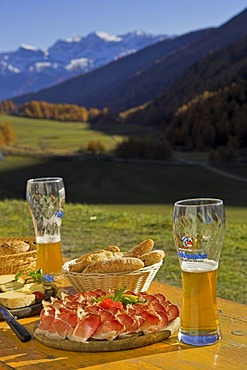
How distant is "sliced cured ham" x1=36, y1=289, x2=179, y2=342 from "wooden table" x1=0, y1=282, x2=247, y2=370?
50 millimetres

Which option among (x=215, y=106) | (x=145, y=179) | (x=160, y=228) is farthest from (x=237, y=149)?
(x=160, y=228)

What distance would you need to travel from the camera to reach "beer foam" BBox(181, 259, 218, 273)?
208 centimetres

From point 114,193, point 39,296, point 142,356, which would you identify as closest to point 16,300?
point 39,296

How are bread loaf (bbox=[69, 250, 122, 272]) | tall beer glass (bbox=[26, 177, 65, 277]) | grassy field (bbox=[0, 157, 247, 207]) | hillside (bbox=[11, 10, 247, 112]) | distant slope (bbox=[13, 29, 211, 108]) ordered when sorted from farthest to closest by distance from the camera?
distant slope (bbox=[13, 29, 211, 108])
hillside (bbox=[11, 10, 247, 112])
grassy field (bbox=[0, 157, 247, 207])
tall beer glass (bbox=[26, 177, 65, 277])
bread loaf (bbox=[69, 250, 122, 272])

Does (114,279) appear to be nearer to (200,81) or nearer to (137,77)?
(200,81)

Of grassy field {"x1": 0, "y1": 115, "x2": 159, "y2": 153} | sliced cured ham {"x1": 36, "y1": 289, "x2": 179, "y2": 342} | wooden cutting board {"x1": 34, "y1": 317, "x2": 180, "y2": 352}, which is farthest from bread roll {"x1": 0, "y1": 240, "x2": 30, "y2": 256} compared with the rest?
grassy field {"x1": 0, "y1": 115, "x2": 159, "y2": 153}

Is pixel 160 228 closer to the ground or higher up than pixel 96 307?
closer to the ground

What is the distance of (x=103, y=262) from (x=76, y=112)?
67377 millimetres

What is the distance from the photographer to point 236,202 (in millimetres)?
20422

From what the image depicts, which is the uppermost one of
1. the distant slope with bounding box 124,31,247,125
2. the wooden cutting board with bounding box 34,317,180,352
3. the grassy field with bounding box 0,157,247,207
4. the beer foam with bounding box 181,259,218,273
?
the distant slope with bounding box 124,31,247,125

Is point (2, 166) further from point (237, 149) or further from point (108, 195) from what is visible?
point (237, 149)

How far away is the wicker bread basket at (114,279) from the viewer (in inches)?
99.7

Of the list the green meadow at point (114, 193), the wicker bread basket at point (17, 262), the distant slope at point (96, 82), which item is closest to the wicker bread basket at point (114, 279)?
the wicker bread basket at point (17, 262)

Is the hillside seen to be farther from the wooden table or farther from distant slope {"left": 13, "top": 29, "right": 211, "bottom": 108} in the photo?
the wooden table
